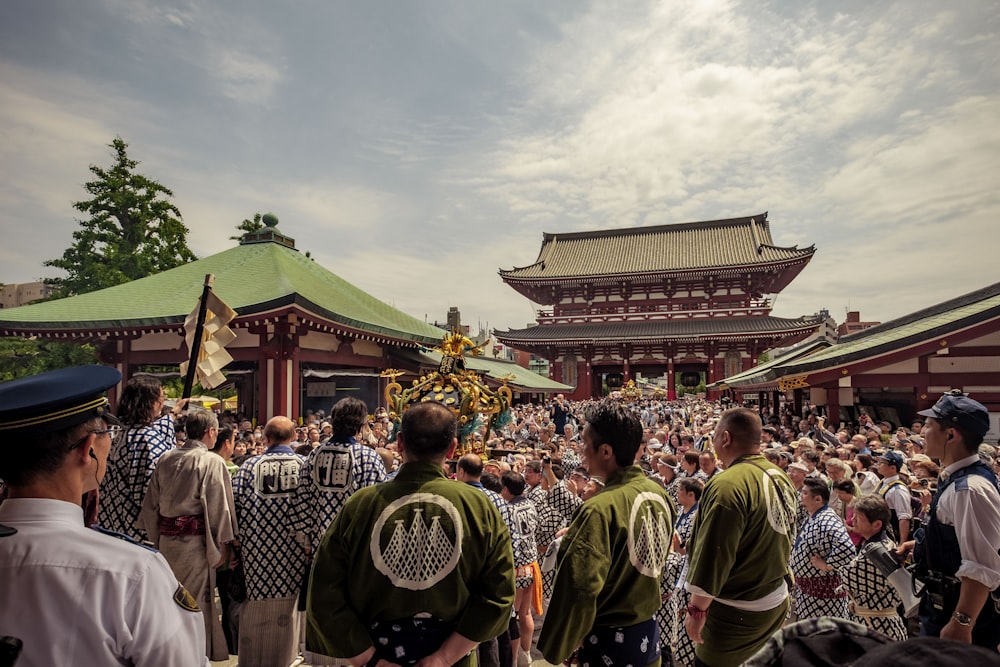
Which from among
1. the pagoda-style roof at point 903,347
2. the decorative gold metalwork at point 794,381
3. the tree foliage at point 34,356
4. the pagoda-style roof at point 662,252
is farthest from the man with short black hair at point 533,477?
the pagoda-style roof at point 662,252

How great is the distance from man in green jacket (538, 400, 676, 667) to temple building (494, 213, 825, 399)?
28.2 m

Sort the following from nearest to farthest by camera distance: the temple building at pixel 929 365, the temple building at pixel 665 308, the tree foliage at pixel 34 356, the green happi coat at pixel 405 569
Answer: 1. the green happi coat at pixel 405 569
2. the temple building at pixel 929 365
3. the tree foliage at pixel 34 356
4. the temple building at pixel 665 308

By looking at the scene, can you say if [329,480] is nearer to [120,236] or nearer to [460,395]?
[460,395]

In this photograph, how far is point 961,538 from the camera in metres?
2.77

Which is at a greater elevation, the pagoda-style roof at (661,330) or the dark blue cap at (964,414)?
the pagoda-style roof at (661,330)

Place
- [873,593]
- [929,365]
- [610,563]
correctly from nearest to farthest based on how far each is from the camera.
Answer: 1. [610,563]
2. [873,593]
3. [929,365]

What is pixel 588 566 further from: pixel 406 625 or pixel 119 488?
pixel 119 488

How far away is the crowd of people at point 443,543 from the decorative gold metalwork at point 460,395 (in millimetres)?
1059

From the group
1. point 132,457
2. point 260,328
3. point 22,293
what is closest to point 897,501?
point 132,457

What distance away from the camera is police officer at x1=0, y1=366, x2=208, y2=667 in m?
1.19

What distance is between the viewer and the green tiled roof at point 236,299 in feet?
40.4

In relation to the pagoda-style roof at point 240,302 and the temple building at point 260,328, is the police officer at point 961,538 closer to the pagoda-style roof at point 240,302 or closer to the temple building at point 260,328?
the temple building at point 260,328

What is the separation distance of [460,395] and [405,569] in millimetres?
4219

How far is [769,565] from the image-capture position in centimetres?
282
